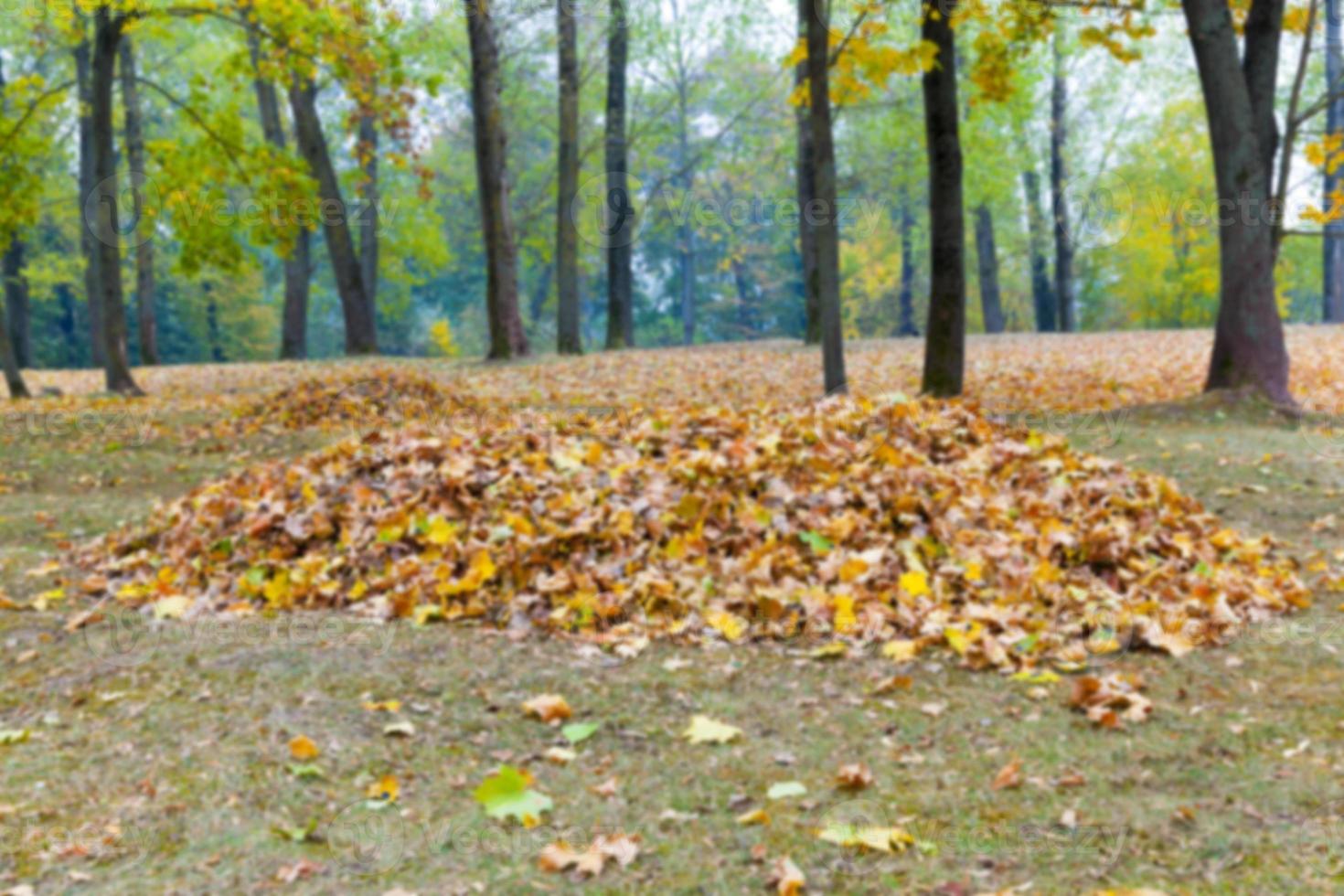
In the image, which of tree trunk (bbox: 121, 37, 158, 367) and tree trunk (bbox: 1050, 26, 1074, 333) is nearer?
tree trunk (bbox: 121, 37, 158, 367)

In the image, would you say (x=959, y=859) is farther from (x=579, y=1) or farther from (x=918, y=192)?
(x=918, y=192)

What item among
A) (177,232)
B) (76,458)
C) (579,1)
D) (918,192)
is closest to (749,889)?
(76,458)

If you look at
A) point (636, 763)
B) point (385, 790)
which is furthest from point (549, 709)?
point (385, 790)

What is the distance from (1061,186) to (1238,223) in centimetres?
1693

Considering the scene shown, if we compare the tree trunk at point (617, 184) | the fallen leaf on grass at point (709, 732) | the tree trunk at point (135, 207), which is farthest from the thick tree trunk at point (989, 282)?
the fallen leaf on grass at point (709, 732)

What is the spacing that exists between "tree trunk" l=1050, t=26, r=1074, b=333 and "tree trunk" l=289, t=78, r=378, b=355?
48.5 ft

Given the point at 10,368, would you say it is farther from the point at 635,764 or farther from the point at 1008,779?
the point at 1008,779

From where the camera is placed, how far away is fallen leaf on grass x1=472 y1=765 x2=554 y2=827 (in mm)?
3332

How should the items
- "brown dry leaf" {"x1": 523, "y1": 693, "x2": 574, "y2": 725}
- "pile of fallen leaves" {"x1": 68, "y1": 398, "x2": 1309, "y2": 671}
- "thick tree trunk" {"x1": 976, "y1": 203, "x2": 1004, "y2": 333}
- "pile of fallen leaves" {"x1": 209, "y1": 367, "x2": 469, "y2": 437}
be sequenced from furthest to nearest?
1. "thick tree trunk" {"x1": 976, "y1": 203, "x2": 1004, "y2": 333}
2. "pile of fallen leaves" {"x1": 209, "y1": 367, "x2": 469, "y2": 437}
3. "pile of fallen leaves" {"x1": 68, "y1": 398, "x2": 1309, "y2": 671}
4. "brown dry leaf" {"x1": 523, "y1": 693, "x2": 574, "y2": 725}

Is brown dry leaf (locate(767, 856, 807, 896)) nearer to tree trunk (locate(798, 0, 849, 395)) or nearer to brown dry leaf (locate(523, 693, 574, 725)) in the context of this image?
brown dry leaf (locate(523, 693, 574, 725))

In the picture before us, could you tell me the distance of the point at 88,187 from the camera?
23359 mm

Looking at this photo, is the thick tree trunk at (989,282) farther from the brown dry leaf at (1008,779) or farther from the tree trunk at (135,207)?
the brown dry leaf at (1008,779)

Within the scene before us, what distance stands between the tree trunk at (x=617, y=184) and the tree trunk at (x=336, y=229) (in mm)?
4642

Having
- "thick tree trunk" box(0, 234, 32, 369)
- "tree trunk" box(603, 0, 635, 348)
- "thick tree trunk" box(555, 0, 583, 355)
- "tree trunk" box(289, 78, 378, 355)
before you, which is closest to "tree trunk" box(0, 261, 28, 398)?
"tree trunk" box(289, 78, 378, 355)
